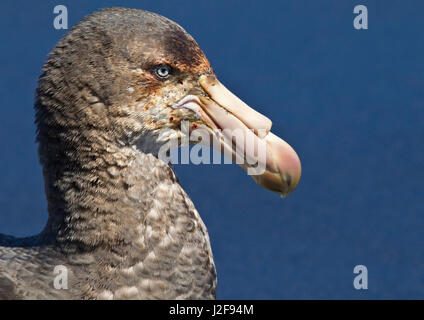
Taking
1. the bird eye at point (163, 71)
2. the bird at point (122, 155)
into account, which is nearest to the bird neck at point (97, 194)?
the bird at point (122, 155)

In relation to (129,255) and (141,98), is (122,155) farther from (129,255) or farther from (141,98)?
(129,255)

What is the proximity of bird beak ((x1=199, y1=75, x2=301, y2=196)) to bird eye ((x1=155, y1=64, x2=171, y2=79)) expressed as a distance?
4.0 inches

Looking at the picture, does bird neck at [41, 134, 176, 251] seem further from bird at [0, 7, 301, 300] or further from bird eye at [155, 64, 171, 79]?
bird eye at [155, 64, 171, 79]

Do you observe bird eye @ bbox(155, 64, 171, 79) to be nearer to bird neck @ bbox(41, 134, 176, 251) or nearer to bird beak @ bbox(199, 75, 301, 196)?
bird beak @ bbox(199, 75, 301, 196)

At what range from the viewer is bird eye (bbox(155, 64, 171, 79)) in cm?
209

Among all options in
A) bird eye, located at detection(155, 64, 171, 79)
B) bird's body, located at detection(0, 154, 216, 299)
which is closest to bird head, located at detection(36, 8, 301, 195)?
bird eye, located at detection(155, 64, 171, 79)

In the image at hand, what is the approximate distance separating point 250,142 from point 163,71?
29 cm

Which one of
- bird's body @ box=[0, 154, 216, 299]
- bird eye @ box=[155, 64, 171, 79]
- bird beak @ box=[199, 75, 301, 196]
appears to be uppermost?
bird eye @ box=[155, 64, 171, 79]

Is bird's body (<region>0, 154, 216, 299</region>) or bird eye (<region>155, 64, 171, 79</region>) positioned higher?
bird eye (<region>155, 64, 171, 79</region>)

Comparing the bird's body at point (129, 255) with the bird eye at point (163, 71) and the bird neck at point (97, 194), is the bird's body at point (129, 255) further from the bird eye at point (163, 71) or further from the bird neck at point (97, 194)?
the bird eye at point (163, 71)

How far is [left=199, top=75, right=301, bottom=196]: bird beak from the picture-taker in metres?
2.09
